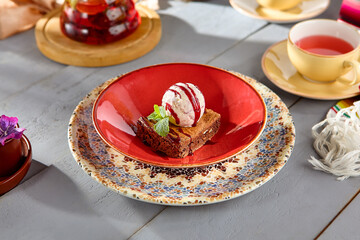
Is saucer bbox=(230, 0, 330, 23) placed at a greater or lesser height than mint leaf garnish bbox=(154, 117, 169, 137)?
greater

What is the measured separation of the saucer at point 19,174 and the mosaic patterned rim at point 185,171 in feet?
0.34

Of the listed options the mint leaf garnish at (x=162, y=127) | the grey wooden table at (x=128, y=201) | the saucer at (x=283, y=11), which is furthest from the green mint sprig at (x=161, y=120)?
the saucer at (x=283, y=11)

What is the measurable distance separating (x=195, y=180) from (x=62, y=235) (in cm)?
27

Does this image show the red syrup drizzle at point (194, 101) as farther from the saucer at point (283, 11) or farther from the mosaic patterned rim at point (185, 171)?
the saucer at point (283, 11)

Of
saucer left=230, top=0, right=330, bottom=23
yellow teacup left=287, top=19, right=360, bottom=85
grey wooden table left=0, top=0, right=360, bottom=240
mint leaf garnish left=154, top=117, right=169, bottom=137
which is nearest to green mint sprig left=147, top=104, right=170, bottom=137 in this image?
mint leaf garnish left=154, top=117, right=169, bottom=137

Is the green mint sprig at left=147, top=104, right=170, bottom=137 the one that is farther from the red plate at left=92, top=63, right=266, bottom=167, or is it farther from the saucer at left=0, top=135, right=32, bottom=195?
the saucer at left=0, top=135, right=32, bottom=195

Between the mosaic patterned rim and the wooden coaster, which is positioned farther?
the wooden coaster

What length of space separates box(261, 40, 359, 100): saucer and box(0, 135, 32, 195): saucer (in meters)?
0.61

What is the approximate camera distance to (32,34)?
1473 mm

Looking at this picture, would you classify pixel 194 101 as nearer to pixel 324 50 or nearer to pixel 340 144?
pixel 340 144

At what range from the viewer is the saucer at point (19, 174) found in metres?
0.91

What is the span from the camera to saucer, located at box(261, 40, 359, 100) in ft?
3.67

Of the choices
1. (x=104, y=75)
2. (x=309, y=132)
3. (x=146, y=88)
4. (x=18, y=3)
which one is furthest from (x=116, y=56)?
(x=309, y=132)

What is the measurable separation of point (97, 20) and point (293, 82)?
22.9 inches
